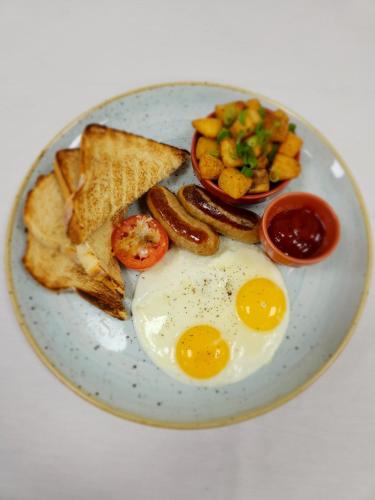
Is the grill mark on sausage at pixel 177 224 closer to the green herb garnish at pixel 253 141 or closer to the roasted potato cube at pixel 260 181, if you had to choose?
Result: the roasted potato cube at pixel 260 181

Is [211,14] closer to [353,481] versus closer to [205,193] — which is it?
[205,193]

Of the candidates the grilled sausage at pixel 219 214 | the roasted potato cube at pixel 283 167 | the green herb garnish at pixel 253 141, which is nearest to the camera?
the green herb garnish at pixel 253 141

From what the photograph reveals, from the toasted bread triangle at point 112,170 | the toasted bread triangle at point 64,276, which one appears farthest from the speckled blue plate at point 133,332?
the toasted bread triangle at point 112,170

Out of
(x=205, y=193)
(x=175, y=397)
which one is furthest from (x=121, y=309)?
(x=205, y=193)

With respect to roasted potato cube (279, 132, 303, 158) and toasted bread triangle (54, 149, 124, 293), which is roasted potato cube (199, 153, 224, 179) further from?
toasted bread triangle (54, 149, 124, 293)

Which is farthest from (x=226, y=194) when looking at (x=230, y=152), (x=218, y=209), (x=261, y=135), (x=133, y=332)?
(x=133, y=332)

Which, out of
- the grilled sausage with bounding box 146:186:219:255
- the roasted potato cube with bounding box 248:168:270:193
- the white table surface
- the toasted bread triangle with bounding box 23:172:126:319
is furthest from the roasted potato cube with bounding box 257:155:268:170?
the toasted bread triangle with bounding box 23:172:126:319

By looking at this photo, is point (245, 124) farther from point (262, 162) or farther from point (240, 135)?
point (262, 162)
